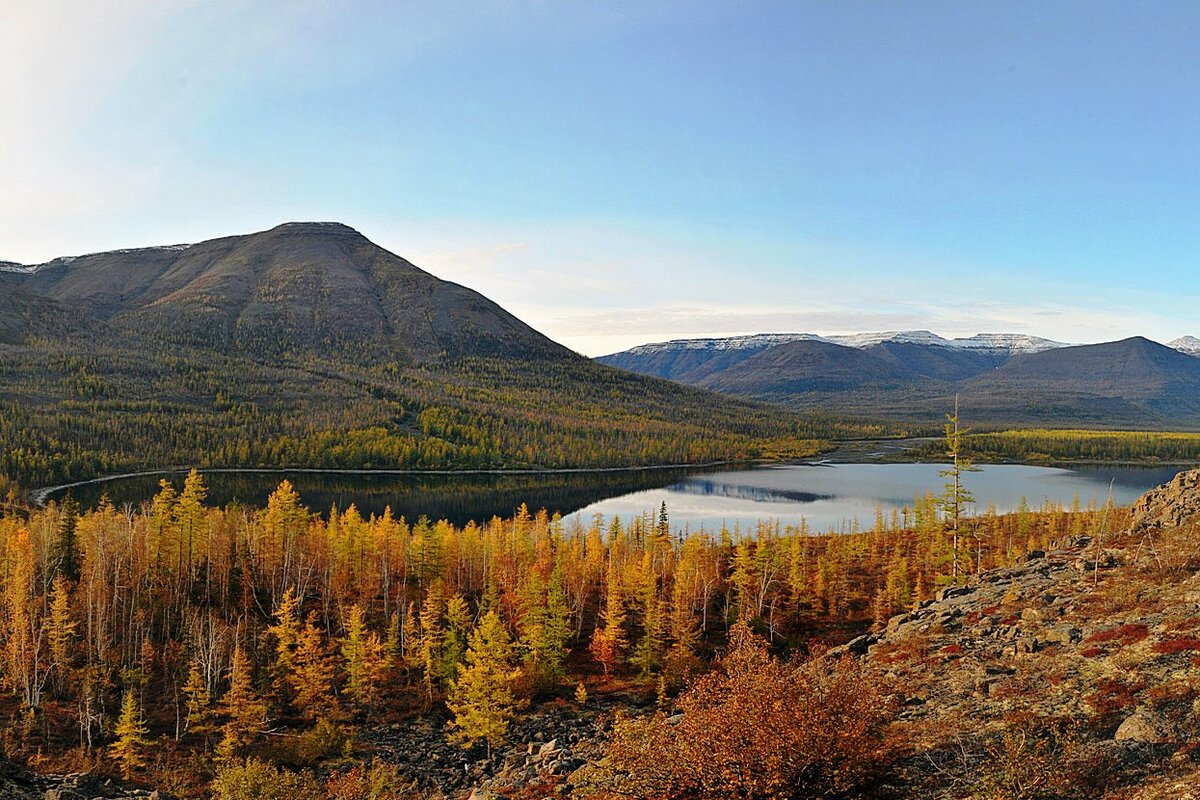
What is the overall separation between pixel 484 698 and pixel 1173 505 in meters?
43.8

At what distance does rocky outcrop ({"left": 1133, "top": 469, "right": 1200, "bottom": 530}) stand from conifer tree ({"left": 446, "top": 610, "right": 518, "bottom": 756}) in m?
41.1

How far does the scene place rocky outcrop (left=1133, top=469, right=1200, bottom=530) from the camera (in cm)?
3831

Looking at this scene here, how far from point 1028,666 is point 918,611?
14340mm

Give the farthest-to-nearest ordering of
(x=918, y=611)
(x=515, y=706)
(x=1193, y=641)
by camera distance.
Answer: (x=515, y=706) → (x=918, y=611) → (x=1193, y=641)

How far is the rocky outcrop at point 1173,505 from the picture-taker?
38312 millimetres

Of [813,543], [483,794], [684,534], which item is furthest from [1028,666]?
[684,534]

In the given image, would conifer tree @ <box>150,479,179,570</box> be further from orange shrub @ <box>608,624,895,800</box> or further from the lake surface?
the lake surface

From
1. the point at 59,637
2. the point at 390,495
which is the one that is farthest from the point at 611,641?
the point at 390,495

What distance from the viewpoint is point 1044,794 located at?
14992mm

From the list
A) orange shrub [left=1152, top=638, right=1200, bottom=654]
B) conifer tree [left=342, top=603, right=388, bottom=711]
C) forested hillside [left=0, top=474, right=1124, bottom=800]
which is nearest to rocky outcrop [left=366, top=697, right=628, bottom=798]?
forested hillside [left=0, top=474, right=1124, bottom=800]

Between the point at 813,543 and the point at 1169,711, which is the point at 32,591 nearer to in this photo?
the point at 1169,711

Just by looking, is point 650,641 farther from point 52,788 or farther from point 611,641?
point 52,788

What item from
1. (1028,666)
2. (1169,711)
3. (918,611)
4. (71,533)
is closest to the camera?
(1169,711)

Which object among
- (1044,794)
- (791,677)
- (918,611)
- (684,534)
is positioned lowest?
(684,534)
